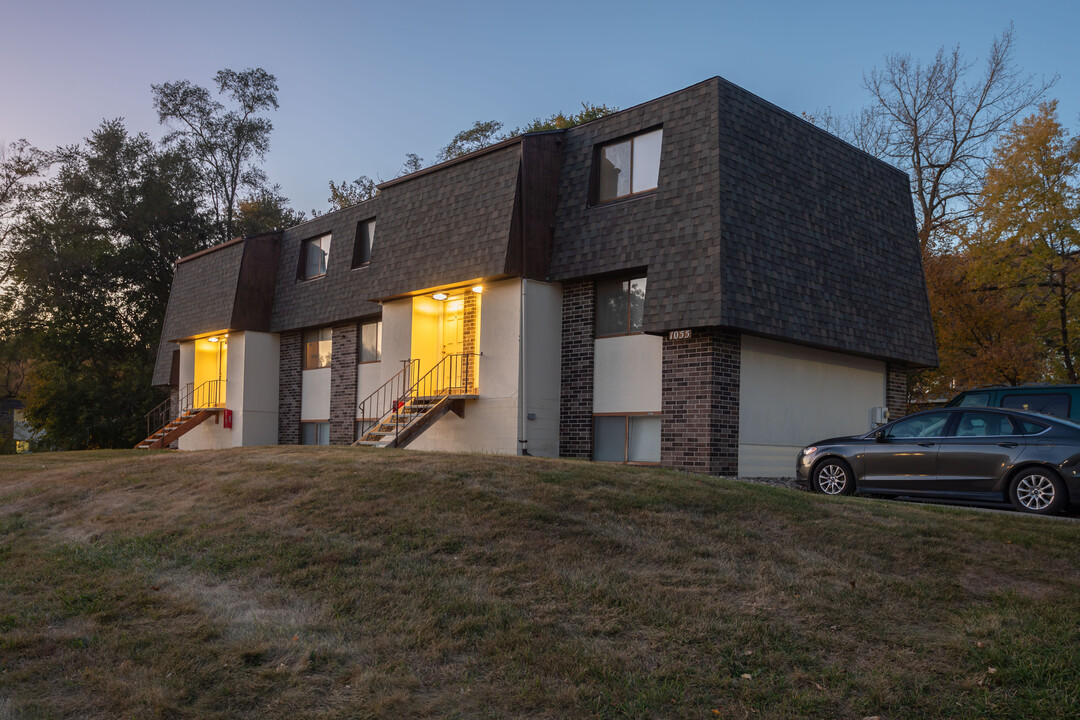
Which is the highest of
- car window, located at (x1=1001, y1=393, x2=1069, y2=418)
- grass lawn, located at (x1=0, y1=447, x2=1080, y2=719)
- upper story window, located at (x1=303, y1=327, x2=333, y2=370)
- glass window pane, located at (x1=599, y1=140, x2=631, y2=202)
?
glass window pane, located at (x1=599, y1=140, x2=631, y2=202)

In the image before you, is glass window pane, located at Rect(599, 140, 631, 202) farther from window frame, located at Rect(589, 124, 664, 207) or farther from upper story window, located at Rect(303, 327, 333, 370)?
upper story window, located at Rect(303, 327, 333, 370)

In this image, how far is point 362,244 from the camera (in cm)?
2098

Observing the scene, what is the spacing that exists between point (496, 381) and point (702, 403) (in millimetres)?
4039

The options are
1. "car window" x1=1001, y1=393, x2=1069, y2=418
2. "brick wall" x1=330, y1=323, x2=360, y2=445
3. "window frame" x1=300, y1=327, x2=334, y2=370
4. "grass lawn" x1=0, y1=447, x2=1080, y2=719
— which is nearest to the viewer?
"grass lawn" x1=0, y1=447, x2=1080, y2=719

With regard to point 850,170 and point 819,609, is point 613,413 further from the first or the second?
point 819,609

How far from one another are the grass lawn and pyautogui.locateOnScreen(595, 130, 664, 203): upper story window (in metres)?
6.91

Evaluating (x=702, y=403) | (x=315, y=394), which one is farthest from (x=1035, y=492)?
(x=315, y=394)

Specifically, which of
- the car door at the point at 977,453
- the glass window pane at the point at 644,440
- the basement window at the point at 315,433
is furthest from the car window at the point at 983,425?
the basement window at the point at 315,433

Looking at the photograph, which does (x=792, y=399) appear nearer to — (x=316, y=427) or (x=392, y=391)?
(x=392, y=391)

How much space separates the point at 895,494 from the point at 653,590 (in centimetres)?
750

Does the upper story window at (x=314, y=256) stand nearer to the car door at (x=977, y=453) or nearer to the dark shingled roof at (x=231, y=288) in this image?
the dark shingled roof at (x=231, y=288)

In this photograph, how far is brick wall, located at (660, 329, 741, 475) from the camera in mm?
13531

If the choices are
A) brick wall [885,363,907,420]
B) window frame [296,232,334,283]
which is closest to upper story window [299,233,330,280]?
window frame [296,232,334,283]

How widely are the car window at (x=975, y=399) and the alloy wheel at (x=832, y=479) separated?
268 centimetres
